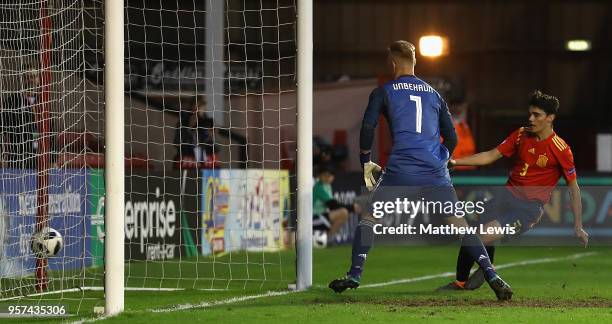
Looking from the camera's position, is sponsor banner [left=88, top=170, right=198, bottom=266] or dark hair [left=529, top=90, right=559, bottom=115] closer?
dark hair [left=529, top=90, right=559, bottom=115]

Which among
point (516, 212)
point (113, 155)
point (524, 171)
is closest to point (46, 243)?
point (113, 155)

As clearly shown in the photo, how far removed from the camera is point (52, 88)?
13.0m

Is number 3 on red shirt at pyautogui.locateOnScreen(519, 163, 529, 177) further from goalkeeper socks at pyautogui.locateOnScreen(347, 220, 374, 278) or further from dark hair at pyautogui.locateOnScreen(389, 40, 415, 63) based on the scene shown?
goalkeeper socks at pyautogui.locateOnScreen(347, 220, 374, 278)

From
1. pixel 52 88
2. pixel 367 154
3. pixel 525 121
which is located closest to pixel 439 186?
pixel 367 154

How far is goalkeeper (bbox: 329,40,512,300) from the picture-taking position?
11086 mm

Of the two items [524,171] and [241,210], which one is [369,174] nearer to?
[524,171]

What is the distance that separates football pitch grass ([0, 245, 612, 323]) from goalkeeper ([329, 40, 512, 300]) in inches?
15.2

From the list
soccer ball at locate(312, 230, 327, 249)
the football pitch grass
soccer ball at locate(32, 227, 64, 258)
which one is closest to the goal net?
soccer ball at locate(32, 227, 64, 258)

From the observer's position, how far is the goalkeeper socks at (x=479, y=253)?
1103cm

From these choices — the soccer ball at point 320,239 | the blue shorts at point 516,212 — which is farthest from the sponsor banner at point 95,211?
the soccer ball at point 320,239

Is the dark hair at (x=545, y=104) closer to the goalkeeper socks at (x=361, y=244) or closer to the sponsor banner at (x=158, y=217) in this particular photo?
the goalkeeper socks at (x=361, y=244)

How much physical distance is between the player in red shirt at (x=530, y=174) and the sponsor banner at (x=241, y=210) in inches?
266

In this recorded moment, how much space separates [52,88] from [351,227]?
11512 millimetres

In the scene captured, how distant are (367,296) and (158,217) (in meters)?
6.68
